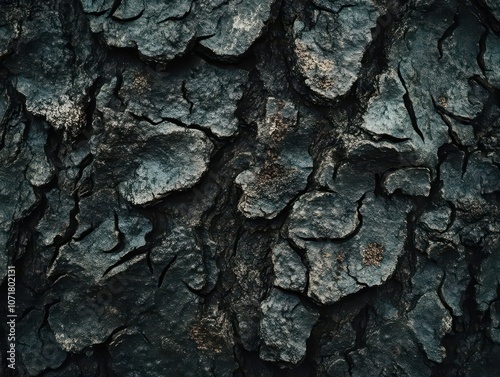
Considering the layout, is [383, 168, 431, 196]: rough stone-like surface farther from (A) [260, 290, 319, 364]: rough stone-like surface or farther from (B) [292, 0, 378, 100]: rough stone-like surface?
(A) [260, 290, 319, 364]: rough stone-like surface

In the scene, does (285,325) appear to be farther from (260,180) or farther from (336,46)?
(336,46)

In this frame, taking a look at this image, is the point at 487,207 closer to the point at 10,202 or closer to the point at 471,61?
the point at 471,61

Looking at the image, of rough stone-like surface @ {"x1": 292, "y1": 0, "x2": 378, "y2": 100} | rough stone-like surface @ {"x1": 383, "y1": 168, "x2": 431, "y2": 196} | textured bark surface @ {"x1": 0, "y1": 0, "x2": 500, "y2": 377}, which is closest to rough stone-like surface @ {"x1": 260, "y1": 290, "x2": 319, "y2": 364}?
textured bark surface @ {"x1": 0, "y1": 0, "x2": 500, "y2": 377}

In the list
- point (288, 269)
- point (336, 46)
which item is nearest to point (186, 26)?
point (336, 46)

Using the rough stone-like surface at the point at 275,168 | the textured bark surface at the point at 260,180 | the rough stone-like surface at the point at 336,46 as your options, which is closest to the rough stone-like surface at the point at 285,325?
the textured bark surface at the point at 260,180

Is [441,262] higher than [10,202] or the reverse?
higher

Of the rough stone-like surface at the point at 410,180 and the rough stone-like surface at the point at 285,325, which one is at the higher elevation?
the rough stone-like surface at the point at 410,180

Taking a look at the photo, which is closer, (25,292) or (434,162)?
(434,162)

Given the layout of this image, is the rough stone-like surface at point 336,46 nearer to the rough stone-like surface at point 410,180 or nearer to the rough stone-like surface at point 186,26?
the rough stone-like surface at point 186,26

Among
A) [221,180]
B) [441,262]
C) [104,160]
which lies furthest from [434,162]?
[104,160]
